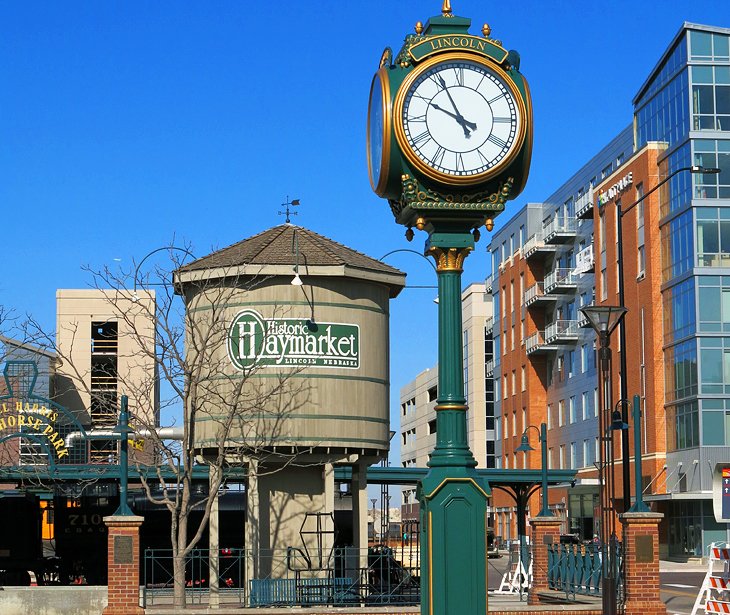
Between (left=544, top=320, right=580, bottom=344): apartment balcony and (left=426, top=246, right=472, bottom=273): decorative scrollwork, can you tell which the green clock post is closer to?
(left=426, top=246, right=472, bottom=273): decorative scrollwork

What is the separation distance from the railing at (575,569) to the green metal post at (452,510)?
16.0 metres

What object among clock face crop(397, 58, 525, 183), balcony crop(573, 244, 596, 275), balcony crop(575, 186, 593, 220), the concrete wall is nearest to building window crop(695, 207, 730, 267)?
balcony crop(573, 244, 596, 275)

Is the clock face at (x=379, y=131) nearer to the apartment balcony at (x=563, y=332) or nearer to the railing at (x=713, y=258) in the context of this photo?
the railing at (x=713, y=258)

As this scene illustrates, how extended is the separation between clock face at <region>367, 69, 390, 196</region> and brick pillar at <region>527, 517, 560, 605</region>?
1896 centimetres

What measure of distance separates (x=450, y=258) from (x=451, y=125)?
4.04 feet

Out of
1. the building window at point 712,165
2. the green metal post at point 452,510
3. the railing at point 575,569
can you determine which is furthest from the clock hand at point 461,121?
the building window at point 712,165

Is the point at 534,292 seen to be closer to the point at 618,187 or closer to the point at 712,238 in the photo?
the point at 618,187

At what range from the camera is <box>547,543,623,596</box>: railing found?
2727 cm

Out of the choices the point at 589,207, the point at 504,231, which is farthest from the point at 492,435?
the point at 589,207

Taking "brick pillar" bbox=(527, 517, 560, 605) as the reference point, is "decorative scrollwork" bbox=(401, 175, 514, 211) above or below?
above

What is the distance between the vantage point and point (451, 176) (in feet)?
39.1

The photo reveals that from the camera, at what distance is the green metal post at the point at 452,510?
1149 centimetres

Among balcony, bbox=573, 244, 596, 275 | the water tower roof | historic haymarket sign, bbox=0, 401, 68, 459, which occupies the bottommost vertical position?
historic haymarket sign, bbox=0, 401, 68, 459

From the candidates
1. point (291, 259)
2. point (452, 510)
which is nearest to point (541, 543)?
point (291, 259)
